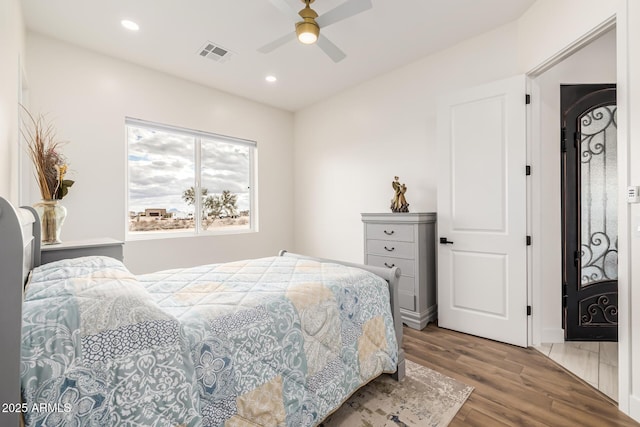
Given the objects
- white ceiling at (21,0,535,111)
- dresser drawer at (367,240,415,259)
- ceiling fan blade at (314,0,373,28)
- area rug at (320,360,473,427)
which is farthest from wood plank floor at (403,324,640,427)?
white ceiling at (21,0,535,111)

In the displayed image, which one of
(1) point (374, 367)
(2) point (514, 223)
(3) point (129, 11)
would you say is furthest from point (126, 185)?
(2) point (514, 223)

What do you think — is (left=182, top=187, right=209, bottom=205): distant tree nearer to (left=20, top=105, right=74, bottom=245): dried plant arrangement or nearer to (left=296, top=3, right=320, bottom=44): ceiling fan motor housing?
(left=20, top=105, right=74, bottom=245): dried plant arrangement

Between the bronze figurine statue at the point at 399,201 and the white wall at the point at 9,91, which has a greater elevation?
the white wall at the point at 9,91

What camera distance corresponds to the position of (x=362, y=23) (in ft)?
8.86

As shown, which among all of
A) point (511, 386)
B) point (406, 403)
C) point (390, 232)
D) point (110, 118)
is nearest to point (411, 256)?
point (390, 232)

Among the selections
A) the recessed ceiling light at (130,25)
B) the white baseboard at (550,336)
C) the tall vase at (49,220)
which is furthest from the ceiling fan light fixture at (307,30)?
the white baseboard at (550,336)

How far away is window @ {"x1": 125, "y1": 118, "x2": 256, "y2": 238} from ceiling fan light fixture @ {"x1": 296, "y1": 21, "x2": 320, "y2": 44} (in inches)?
87.8

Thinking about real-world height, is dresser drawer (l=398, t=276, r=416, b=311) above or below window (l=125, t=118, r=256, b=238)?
below

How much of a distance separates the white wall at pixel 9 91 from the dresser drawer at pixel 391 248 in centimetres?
295

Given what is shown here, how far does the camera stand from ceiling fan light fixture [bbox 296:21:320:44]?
7.31 feet

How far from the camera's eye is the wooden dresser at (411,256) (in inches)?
115

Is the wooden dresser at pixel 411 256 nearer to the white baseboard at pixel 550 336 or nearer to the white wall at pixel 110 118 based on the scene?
the white baseboard at pixel 550 336

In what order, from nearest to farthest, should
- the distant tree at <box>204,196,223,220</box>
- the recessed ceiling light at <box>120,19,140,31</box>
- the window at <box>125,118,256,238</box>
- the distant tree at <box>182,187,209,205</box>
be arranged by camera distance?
the recessed ceiling light at <box>120,19,140,31</box>
the window at <box>125,118,256,238</box>
the distant tree at <box>182,187,209,205</box>
the distant tree at <box>204,196,223,220</box>

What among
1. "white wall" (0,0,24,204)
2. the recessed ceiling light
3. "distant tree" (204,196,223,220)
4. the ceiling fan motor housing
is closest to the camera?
"white wall" (0,0,24,204)
